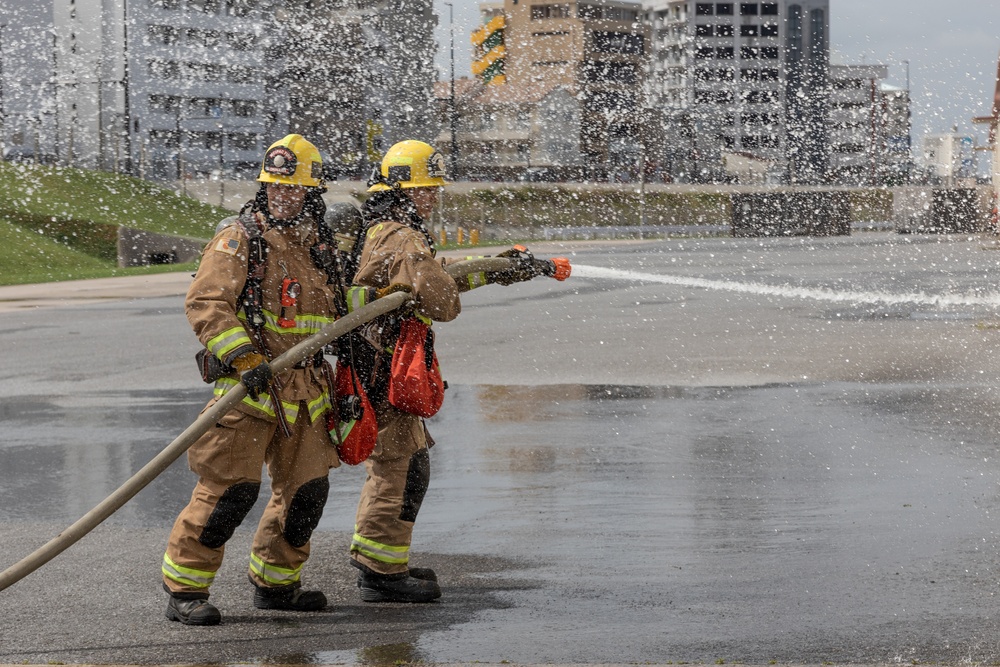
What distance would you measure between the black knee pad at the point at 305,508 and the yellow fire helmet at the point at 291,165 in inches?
41.7

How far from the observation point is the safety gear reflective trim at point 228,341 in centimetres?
458

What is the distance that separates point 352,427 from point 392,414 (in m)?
0.26

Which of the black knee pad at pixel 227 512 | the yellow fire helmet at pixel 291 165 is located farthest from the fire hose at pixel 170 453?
the yellow fire helmet at pixel 291 165

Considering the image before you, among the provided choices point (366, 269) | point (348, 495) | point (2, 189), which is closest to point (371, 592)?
point (366, 269)

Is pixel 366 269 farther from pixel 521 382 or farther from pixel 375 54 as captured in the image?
pixel 375 54

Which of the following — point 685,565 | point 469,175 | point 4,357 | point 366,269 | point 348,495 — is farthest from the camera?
point 469,175

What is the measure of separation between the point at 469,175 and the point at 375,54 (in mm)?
12149

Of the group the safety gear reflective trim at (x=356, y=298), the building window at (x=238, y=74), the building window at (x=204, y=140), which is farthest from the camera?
the building window at (x=238, y=74)

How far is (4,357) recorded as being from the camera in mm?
14562

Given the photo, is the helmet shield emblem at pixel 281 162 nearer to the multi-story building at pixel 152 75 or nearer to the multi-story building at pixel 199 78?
the multi-story building at pixel 199 78

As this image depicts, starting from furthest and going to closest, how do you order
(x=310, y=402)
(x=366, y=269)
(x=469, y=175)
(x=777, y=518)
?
(x=469, y=175), (x=777, y=518), (x=366, y=269), (x=310, y=402)

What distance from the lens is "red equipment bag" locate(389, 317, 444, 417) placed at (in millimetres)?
5051

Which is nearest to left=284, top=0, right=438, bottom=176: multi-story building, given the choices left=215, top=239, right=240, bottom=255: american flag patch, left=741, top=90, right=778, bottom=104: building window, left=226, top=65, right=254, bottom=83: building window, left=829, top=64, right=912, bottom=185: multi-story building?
left=226, top=65, right=254, bottom=83: building window

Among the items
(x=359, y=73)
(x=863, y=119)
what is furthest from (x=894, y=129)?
(x=359, y=73)
